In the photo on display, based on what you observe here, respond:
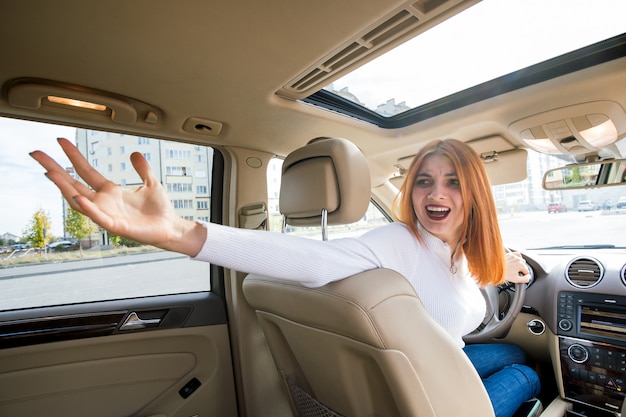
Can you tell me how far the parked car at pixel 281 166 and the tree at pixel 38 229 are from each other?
0.03 m

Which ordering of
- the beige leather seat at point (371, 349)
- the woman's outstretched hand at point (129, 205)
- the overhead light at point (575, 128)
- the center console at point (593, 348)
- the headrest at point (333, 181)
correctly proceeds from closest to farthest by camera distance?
the woman's outstretched hand at point (129, 205), the beige leather seat at point (371, 349), the headrest at point (333, 181), the overhead light at point (575, 128), the center console at point (593, 348)

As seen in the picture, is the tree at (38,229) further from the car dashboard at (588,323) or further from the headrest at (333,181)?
→ the car dashboard at (588,323)

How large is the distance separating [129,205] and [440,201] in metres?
1.18

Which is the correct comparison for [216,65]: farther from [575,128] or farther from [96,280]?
[575,128]

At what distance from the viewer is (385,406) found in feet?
3.99

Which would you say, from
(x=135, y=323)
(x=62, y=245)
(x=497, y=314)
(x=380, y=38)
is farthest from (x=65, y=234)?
(x=497, y=314)

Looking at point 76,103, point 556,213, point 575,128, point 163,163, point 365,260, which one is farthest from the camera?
point 556,213

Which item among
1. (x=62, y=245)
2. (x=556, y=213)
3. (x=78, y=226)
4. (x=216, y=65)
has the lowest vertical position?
(x=62, y=245)

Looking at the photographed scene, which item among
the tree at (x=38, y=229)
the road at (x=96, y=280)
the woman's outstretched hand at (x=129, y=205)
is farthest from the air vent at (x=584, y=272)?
the tree at (x=38, y=229)

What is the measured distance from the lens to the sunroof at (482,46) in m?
1.53

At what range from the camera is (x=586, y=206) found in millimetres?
2475

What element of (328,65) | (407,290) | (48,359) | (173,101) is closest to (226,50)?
(328,65)

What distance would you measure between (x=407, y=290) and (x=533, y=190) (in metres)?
2.00

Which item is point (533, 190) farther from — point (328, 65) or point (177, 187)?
point (177, 187)
